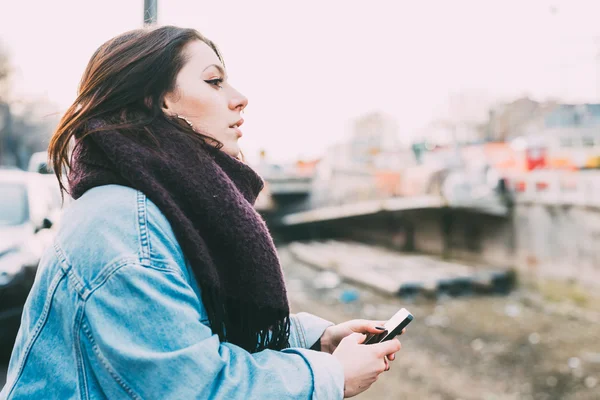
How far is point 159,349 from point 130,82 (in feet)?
2.34

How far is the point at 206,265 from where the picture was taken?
1.26m

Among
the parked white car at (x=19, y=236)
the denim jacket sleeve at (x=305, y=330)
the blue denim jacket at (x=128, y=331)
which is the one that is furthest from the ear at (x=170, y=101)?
the parked white car at (x=19, y=236)

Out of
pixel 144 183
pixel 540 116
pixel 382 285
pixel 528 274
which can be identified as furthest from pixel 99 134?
pixel 540 116

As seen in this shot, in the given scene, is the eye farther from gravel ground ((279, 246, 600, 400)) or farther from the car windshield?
the car windshield

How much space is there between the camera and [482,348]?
21.3 feet

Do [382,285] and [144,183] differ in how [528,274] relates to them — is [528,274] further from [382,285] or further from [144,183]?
[144,183]

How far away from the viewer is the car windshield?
571 centimetres

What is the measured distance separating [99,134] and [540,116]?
51.3m

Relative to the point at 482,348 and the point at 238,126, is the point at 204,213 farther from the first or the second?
the point at 482,348

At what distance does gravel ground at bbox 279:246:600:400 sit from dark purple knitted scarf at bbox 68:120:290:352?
153 inches

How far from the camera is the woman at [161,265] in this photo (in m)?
1.13

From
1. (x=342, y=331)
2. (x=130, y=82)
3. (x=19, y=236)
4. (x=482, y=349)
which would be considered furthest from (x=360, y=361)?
(x=482, y=349)

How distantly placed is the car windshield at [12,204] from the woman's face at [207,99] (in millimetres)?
4921

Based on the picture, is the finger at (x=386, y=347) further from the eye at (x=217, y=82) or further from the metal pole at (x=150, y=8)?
the metal pole at (x=150, y=8)
